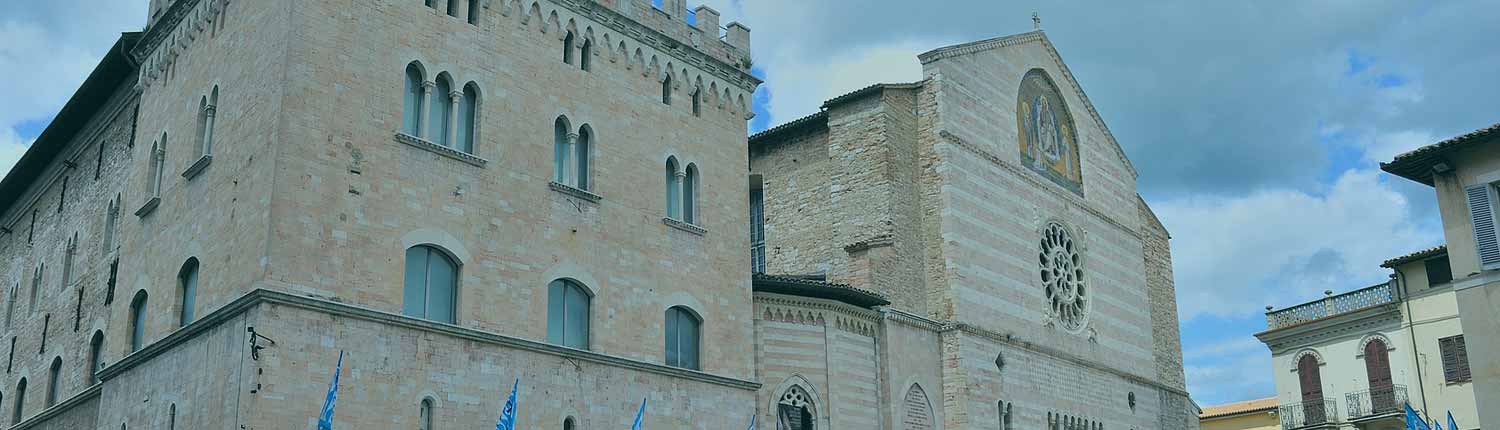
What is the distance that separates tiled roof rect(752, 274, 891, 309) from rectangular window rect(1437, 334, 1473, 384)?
15.9 m

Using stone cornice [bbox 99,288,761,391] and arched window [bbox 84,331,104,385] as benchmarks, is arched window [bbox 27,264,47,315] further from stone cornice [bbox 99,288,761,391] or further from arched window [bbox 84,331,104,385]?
stone cornice [bbox 99,288,761,391]

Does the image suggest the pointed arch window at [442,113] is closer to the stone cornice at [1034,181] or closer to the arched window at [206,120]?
the arched window at [206,120]

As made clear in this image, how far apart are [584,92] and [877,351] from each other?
24.5 ft

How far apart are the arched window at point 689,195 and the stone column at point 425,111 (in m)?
4.75

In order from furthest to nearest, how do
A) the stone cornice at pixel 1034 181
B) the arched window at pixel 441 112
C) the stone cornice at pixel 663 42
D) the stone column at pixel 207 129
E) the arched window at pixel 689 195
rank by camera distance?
the stone cornice at pixel 1034 181
the arched window at pixel 689 195
the stone cornice at pixel 663 42
the stone column at pixel 207 129
the arched window at pixel 441 112

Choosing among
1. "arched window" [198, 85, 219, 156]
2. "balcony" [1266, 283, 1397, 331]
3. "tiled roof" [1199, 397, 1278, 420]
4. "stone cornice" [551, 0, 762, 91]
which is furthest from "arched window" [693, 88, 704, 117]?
"tiled roof" [1199, 397, 1278, 420]

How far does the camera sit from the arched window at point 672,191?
20.4m

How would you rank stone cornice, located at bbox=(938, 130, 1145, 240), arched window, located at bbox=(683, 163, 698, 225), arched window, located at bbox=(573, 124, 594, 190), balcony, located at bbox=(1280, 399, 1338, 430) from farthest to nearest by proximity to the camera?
balcony, located at bbox=(1280, 399, 1338, 430), stone cornice, located at bbox=(938, 130, 1145, 240), arched window, located at bbox=(683, 163, 698, 225), arched window, located at bbox=(573, 124, 594, 190)

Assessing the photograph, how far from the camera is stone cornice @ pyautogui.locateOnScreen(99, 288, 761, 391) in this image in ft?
48.7

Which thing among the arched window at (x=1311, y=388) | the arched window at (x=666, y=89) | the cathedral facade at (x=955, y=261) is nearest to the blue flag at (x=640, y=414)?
the cathedral facade at (x=955, y=261)

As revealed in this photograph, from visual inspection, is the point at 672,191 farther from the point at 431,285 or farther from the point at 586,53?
the point at 431,285

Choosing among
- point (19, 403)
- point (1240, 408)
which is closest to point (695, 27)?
point (19, 403)

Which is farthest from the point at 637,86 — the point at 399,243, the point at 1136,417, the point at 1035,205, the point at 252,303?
the point at 1136,417

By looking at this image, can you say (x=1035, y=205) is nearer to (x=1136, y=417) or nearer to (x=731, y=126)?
(x=1136, y=417)
